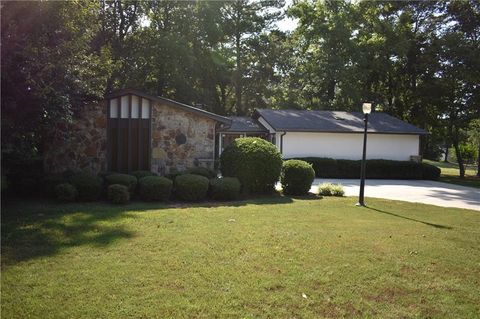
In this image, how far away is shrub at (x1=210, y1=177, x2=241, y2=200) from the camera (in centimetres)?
1169

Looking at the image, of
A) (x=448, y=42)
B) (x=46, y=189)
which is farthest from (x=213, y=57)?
(x=46, y=189)

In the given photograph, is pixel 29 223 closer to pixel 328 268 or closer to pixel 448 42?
pixel 328 268

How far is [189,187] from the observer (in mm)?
11164

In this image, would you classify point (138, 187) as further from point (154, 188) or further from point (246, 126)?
point (246, 126)

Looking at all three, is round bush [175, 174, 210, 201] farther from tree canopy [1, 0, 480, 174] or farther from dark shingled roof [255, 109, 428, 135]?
dark shingled roof [255, 109, 428, 135]

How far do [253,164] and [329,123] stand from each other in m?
14.0

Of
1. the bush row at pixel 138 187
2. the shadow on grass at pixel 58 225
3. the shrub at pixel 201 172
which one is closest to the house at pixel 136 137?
the shrub at pixel 201 172

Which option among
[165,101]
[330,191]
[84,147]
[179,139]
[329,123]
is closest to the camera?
[84,147]

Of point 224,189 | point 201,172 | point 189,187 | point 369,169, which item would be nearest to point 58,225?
point 189,187

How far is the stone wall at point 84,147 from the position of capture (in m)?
12.9

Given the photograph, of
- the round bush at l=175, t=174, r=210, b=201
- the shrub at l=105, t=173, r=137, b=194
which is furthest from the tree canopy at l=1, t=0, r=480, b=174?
the round bush at l=175, t=174, r=210, b=201

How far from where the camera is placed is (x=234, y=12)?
33.3 metres

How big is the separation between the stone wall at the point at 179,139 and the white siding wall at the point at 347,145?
10102 millimetres

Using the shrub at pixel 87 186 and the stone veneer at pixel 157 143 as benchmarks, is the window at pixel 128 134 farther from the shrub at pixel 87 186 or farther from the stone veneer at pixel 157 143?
the shrub at pixel 87 186
